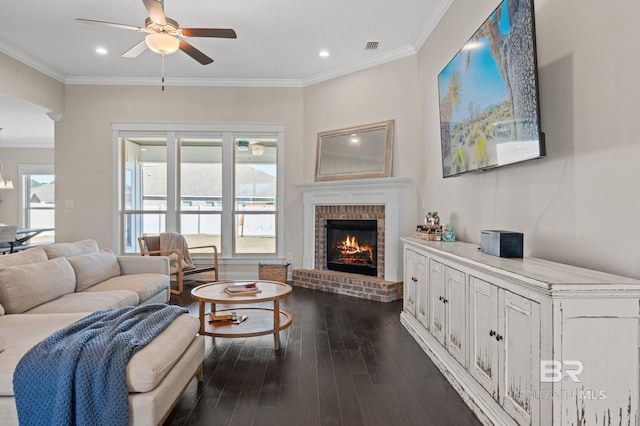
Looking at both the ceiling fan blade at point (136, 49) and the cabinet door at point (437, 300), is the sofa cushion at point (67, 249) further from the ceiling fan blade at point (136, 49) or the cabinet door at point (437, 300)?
the cabinet door at point (437, 300)

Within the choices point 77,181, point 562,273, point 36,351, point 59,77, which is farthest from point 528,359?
point 59,77

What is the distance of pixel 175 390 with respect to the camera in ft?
6.12

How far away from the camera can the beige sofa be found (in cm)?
164

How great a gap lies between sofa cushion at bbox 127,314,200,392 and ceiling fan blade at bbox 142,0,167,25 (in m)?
2.31

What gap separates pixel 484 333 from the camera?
1.98 m

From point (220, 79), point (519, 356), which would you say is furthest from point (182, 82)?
point (519, 356)

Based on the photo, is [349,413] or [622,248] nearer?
[622,248]

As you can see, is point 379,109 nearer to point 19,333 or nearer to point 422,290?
point 422,290

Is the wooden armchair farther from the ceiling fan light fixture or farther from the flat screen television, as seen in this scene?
the flat screen television

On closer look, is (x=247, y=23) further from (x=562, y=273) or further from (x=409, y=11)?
(x=562, y=273)

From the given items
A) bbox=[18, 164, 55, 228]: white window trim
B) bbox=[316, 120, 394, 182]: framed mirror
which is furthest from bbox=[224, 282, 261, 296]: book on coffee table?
bbox=[18, 164, 55, 228]: white window trim

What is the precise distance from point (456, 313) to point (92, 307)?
8.57ft

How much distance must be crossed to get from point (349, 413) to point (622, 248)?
1575mm

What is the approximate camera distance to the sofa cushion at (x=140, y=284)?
3311mm
